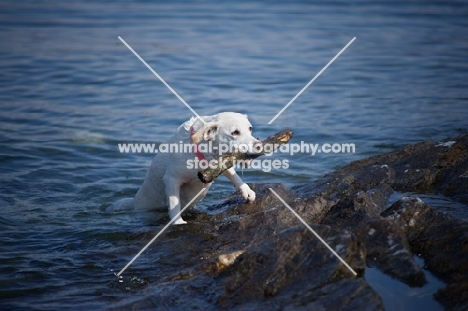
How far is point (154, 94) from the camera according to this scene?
18266mm

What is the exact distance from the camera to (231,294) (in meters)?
6.25

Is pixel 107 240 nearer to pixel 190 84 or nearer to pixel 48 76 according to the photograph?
pixel 190 84

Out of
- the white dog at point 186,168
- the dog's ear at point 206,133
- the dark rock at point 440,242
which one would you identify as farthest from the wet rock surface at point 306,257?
the dog's ear at point 206,133

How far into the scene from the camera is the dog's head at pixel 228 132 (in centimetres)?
792

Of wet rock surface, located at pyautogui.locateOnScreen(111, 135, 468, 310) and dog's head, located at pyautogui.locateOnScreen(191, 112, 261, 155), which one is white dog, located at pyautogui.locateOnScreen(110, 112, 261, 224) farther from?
wet rock surface, located at pyautogui.locateOnScreen(111, 135, 468, 310)

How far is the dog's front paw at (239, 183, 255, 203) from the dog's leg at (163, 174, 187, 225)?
2.71ft

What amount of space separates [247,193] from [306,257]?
2.57 m

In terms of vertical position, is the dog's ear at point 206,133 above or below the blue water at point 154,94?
above

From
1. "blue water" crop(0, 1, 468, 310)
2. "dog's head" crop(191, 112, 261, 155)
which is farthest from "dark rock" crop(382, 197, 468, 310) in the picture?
"blue water" crop(0, 1, 468, 310)

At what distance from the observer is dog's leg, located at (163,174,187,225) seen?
862 cm

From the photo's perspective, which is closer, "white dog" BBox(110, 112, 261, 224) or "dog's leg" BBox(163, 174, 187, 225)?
"white dog" BBox(110, 112, 261, 224)

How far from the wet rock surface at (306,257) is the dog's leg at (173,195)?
0.60ft

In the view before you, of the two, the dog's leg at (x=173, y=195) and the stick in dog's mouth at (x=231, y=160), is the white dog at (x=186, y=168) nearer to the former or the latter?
the dog's leg at (x=173, y=195)

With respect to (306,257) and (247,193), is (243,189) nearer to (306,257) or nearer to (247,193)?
(247,193)
